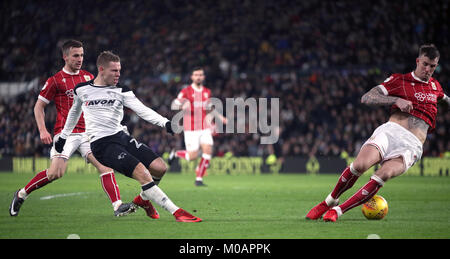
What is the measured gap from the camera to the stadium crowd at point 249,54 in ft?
73.3

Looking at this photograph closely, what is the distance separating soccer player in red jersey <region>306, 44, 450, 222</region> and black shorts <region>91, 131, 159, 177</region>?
214 cm

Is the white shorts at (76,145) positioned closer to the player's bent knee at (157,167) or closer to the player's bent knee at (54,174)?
the player's bent knee at (54,174)

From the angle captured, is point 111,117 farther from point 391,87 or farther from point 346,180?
point 391,87

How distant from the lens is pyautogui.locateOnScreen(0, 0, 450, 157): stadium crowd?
22.3 m

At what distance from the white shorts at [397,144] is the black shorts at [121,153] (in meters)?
2.64

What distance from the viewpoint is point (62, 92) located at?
8.54 meters

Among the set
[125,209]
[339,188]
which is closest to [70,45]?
[125,209]

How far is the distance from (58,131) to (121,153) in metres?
1.93

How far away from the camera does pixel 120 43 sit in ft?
91.0

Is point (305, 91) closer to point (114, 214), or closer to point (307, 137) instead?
point (307, 137)

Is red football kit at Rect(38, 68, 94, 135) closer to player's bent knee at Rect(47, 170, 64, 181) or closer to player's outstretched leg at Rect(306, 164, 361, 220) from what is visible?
player's bent knee at Rect(47, 170, 64, 181)

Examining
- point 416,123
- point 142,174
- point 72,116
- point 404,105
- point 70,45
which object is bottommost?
point 142,174

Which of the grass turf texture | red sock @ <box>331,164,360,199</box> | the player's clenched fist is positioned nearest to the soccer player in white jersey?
the grass turf texture

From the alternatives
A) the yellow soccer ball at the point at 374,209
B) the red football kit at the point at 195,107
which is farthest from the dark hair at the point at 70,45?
the red football kit at the point at 195,107
